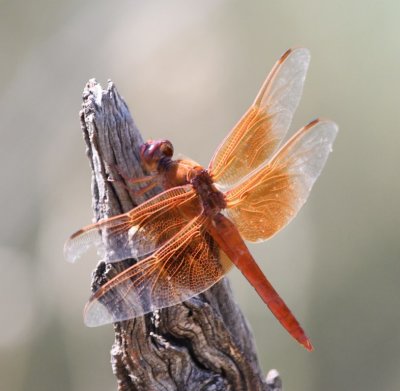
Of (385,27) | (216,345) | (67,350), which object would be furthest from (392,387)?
(385,27)

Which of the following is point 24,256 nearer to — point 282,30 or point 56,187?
point 56,187

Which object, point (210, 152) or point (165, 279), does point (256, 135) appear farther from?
point (210, 152)

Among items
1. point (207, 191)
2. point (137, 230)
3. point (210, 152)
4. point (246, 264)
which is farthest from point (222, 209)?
point (210, 152)

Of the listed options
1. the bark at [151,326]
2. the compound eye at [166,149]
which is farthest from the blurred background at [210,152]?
the bark at [151,326]

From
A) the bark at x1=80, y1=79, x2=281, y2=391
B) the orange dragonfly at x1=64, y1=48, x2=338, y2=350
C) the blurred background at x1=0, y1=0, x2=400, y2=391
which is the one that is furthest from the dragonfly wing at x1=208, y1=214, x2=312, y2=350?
the blurred background at x1=0, y1=0, x2=400, y2=391

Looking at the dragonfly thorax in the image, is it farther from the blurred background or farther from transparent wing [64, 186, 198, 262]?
the blurred background

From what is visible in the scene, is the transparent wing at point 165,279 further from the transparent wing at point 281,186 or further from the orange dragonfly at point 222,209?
the transparent wing at point 281,186
